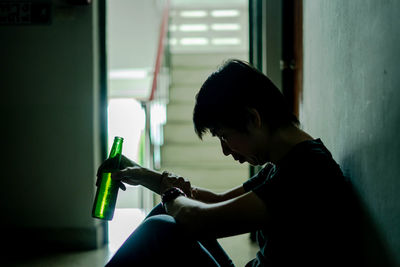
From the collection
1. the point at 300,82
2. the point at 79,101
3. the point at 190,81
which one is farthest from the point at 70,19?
the point at 190,81

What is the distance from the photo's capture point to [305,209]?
3.12 ft

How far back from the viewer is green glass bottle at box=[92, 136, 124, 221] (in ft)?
5.11

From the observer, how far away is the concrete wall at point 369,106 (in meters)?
0.87

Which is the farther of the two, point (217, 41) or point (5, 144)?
point (217, 41)

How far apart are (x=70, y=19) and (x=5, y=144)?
2.79 ft

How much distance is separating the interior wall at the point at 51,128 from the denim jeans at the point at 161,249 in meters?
1.63

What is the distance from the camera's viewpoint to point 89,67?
8.71 feet

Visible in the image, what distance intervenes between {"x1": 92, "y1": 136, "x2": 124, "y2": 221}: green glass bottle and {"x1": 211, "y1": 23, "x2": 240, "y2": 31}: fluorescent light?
18.0 feet

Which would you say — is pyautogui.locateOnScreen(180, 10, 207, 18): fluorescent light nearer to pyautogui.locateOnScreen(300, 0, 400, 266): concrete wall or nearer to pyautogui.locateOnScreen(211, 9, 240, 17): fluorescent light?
pyautogui.locateOnScreen(211, 9, 240, 17): fluorescent light

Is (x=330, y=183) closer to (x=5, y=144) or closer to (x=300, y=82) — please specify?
(x=300, y=82)

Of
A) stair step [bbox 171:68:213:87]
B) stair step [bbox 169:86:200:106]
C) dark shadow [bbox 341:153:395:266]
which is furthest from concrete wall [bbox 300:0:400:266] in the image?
stair step [bbox 171:68:213:87]

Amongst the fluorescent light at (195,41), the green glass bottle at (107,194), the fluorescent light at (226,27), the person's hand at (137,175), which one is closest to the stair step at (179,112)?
the fluorescent light at (195,41)

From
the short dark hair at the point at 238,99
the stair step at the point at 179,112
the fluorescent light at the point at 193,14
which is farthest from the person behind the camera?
the fluorescent light at the point at 193,14

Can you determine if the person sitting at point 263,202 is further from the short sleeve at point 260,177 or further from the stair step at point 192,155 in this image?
the stair step at point 192,155
